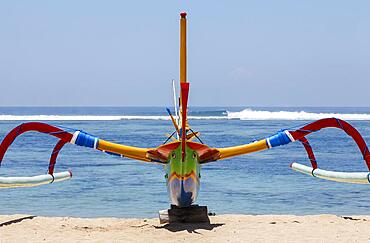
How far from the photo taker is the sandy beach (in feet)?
35.0

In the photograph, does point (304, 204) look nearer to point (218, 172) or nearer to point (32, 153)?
point (218, 172)

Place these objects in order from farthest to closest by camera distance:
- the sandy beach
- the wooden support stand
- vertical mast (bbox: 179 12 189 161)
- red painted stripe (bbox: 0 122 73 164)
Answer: the wooden support stand → red painted stripe (bbox: 0 122 73 164) → the sandy beach → vertical mast (bbox: 179 12 189 161)

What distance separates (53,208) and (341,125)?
7843 mm

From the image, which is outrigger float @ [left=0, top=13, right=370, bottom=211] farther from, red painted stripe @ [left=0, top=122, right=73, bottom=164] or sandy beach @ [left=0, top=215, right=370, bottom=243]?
sandy beach @ [left=0, top=215, right=370, bottom=243]

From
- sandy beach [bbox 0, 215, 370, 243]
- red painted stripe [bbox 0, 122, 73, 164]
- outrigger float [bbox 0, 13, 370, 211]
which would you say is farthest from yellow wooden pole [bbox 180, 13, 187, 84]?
sandy beach [bbox 0, 215, 370, 243]

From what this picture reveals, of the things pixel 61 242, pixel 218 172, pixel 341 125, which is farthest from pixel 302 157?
pixel 61 242

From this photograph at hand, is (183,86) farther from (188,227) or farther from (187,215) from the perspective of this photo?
(187,215)

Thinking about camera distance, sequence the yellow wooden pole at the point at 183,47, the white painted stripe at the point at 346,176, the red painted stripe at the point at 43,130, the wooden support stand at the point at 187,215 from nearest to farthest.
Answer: the yellow wooden pole at the point at 183,47 < the red painted stripe at the point at 43,130 < the white painted stripe at the point at 346,176 < the wooden support stand at the point at 187,215

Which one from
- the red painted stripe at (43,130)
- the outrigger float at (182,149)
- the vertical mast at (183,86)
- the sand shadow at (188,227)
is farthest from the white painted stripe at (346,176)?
the red painted stripe at (43,130)

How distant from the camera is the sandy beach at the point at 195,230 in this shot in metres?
10.7

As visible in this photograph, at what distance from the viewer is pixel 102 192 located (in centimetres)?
1917

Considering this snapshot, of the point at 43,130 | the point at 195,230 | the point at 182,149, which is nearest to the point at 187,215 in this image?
the point at 195,230

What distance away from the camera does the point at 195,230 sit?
11.3 m

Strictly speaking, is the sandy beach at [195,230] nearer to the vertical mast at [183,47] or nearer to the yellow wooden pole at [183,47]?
the yellow wooden pole at [183,47]
